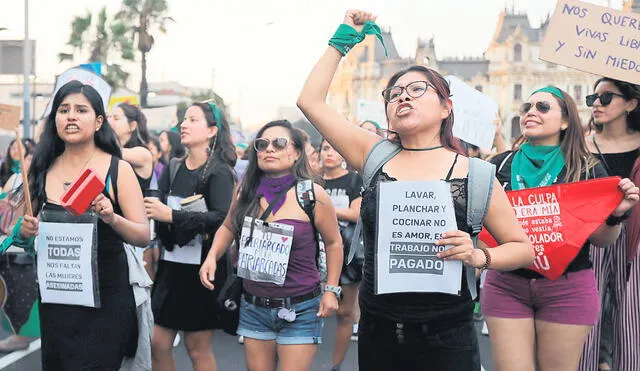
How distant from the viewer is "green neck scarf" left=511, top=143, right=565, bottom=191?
4.27 meters

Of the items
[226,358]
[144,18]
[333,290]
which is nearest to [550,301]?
[333,290]

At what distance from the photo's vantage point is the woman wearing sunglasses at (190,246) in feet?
16.3

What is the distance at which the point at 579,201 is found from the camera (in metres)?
4.09

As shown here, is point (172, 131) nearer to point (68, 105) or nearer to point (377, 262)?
point (68, 105)

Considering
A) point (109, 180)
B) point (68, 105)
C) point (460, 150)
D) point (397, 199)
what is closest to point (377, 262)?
point (397, 199)

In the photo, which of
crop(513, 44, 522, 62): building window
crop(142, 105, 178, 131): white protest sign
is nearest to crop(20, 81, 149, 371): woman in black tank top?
crop(142, 105, 178, 131): white protest sign

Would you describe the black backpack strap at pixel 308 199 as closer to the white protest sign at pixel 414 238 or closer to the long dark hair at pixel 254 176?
the long dark hair at pixel 254 176

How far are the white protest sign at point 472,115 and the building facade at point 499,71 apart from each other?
272 ft

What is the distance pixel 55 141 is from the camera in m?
4.09

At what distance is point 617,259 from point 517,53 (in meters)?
99.7

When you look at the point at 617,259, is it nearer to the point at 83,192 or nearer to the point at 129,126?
the point at 83,192

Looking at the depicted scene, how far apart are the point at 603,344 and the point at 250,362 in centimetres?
206

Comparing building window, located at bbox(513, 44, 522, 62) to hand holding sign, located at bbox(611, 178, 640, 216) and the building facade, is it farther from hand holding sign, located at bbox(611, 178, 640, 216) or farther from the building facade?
hand holding sign, located at bbox(611, 178, 640, 216)

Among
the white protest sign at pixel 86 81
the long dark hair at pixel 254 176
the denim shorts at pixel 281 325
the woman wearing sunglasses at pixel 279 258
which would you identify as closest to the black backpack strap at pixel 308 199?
the woman wearing sunglasses at pixel 279 258
